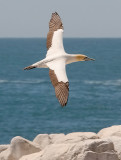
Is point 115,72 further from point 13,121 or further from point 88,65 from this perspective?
point 13,121

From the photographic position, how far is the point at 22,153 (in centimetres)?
2119

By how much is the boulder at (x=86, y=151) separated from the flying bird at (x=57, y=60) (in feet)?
7.57

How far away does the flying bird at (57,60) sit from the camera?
630 inches

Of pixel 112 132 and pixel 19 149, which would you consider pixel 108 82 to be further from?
pixel 19 149

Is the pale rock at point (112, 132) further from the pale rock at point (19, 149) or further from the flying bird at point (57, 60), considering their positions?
the flying bird at point (57, 60)

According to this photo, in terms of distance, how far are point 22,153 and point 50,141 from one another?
2.28 m

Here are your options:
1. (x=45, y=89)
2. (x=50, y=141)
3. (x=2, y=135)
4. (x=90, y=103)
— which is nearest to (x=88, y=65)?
(x=45, y=89)

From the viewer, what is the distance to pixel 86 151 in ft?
58.0

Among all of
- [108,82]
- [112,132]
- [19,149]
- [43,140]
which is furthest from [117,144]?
[108,82]

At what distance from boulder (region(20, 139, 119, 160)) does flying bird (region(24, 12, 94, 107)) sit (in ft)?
7.57
